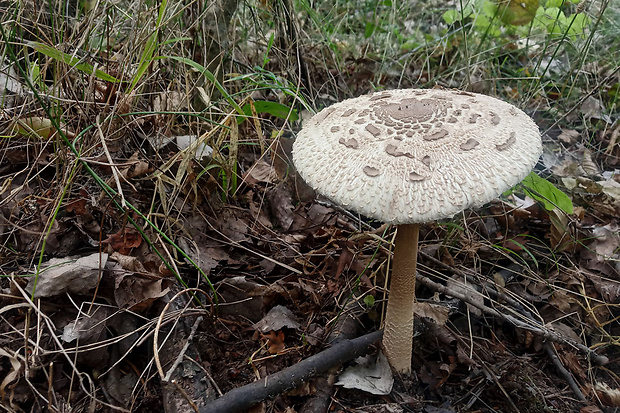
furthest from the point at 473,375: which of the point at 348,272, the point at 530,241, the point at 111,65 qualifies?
the point at 111,65

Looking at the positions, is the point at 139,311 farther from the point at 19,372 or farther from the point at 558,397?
the point at 558,397

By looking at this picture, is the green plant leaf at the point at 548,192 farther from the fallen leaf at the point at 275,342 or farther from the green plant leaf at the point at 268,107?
the fallen leaf at the point at 275,342

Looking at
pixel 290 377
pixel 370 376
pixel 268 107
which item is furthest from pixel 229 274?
pixel 268 107

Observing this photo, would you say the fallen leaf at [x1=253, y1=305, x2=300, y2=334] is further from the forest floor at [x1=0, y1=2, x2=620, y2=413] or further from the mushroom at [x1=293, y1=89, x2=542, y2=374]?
the mushroom at [x1=293, y1=89, x2=542, y2=374]

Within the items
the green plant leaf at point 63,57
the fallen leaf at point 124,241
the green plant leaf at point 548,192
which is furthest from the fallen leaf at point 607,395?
the green plant leaf at point 63,57

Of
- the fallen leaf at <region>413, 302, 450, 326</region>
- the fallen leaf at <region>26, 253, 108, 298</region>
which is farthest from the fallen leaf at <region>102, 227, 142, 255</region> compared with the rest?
the fallen leaf at <region>413, 302, 450, 326</region>

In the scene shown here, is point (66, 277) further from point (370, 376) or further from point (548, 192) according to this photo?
point (548, 192)
